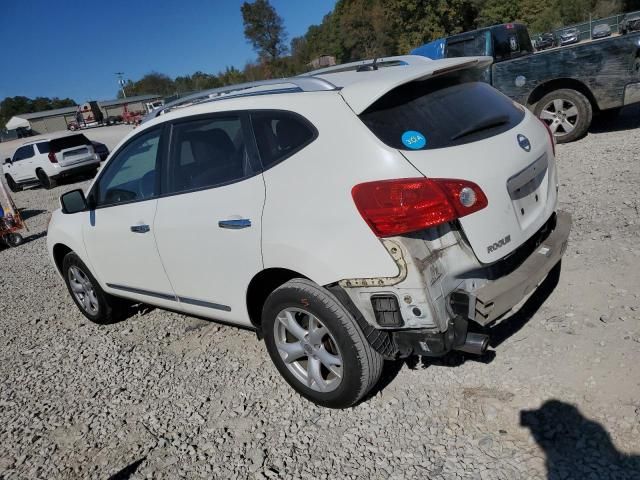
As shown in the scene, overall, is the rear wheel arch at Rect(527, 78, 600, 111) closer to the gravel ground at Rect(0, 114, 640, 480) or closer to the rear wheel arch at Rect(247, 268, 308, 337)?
the gravel ground at Rect(0, 114, 640, 480)

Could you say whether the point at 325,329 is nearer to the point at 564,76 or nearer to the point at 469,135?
the point at 469,135

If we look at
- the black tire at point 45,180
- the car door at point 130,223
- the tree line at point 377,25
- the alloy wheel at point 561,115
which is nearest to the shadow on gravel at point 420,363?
the car door at point 130,223

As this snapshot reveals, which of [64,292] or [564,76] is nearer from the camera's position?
[64,292]

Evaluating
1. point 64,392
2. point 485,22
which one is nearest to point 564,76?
point 64,392

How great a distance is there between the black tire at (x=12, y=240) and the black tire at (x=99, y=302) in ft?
18.4

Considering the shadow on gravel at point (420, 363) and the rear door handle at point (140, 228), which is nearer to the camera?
the shadow on gravel at point (420, 363)

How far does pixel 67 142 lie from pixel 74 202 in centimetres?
1455

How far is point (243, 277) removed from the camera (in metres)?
2.92

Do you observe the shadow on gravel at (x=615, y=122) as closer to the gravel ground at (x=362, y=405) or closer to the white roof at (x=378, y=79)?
the gravel ground at (x=362, y=405)

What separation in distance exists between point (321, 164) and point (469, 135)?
2.60 ft

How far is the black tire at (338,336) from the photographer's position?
2.54 meters

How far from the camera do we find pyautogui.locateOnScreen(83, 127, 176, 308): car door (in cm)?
352

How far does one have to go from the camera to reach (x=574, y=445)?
90.9 inches

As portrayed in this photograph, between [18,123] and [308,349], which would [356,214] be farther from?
[18,123]
